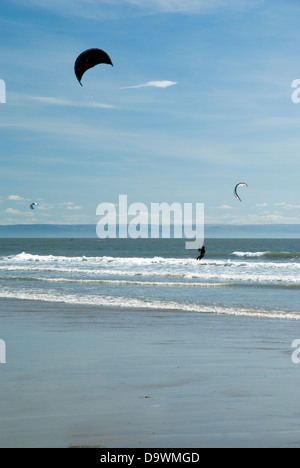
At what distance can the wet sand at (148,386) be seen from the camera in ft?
13.4

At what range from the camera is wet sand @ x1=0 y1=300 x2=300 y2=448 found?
409cm

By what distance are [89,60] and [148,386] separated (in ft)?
27.9

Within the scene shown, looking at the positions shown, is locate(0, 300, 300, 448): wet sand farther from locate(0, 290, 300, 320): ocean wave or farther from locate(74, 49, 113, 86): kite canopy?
locate(74, 49, 113, 86): kite canopy

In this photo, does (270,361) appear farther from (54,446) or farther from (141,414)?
(54,446)

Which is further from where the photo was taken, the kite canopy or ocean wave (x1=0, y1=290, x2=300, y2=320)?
ocean wave (x1=0, y1=290, x2=300, y2=320)

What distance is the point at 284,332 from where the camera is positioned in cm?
932

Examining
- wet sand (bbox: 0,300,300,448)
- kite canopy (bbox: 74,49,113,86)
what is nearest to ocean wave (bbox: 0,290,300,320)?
wet sand (bbox: 0,300,300,448)

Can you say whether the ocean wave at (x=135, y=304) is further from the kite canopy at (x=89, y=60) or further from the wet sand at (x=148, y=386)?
the kite canopy at (x=89, y=60)

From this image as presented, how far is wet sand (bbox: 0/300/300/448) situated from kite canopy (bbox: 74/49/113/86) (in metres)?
5.80

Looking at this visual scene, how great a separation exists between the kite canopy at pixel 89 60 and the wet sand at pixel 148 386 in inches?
228

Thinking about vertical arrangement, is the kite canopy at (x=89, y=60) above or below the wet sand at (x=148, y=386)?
above

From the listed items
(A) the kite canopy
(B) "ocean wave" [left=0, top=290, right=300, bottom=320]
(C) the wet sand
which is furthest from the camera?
(B) "ocean wave" [left=0, top=290, right=300, bottom=320]

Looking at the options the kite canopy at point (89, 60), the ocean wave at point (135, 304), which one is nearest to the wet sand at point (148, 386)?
the ocean wave at point (135, 304)
